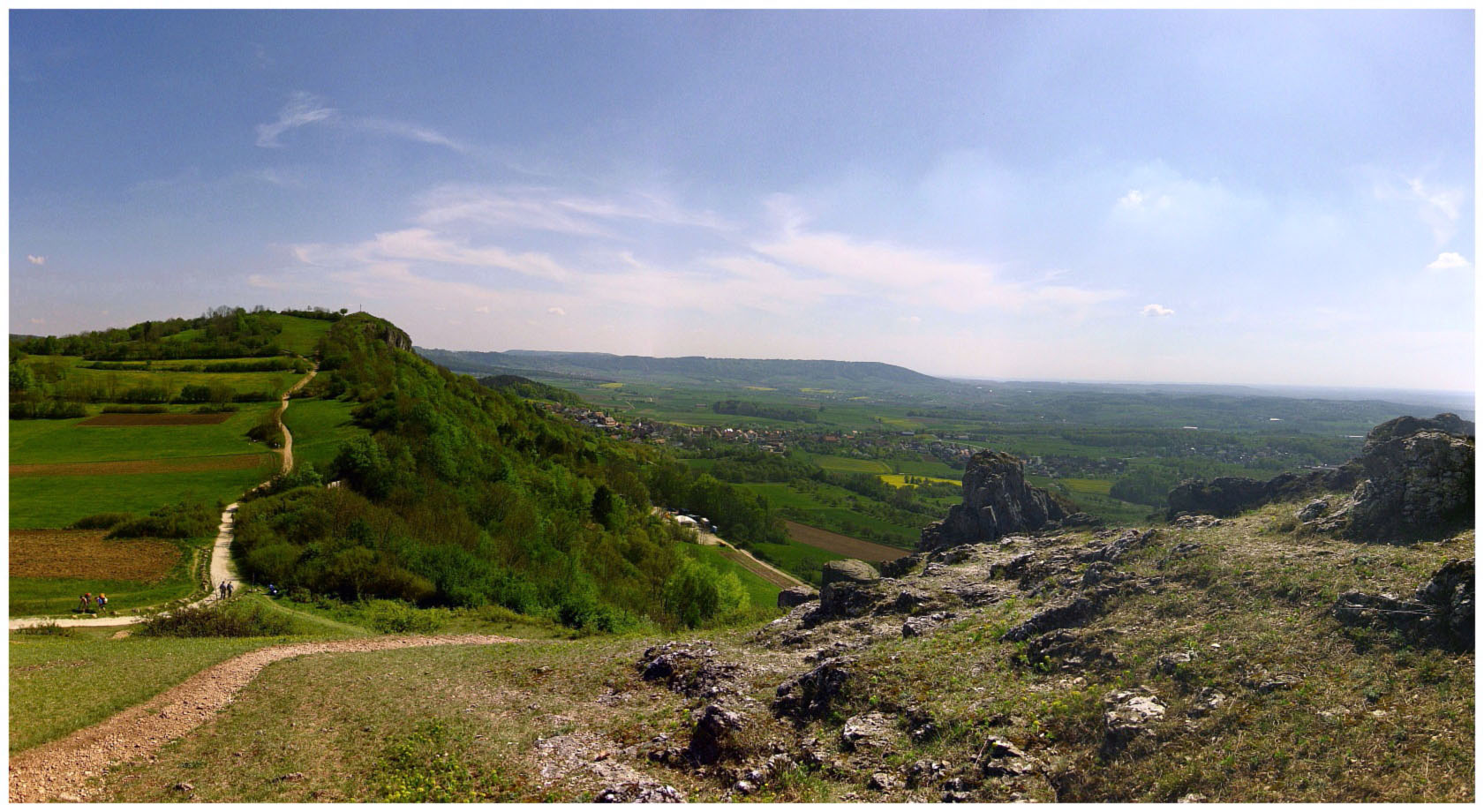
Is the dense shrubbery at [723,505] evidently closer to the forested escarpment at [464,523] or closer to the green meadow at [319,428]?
the forested escarpment at [464,523]

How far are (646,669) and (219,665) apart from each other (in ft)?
50.4

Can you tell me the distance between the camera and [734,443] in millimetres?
184250

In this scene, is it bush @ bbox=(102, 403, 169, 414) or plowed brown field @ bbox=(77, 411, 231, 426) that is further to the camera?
bush @ bbox=(102, 403, 169, 414)

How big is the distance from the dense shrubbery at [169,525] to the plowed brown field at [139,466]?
10.4 meters

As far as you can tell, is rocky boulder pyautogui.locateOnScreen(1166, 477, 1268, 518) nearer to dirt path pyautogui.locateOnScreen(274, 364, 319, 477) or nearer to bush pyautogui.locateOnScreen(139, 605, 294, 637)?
bush pyautogui.locateOnScreen(139, 605, 294, 637)

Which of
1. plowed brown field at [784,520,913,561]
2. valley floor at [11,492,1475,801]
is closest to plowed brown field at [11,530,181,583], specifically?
valley floor at [11,492,1475,801]

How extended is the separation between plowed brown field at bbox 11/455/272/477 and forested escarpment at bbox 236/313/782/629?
30.1 ft

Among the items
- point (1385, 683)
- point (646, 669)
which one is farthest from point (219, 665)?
point (1385, 683)

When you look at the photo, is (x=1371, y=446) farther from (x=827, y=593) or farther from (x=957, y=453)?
(x=957, y=453)

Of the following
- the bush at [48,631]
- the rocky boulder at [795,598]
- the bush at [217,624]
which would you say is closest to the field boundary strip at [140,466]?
the bush at [48,631]

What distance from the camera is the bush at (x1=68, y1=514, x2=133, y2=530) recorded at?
34.6 metres

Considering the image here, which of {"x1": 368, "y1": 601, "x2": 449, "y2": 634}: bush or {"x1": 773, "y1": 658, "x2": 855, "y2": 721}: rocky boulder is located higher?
{"x1": 773, "y1": 658, "x2": 855, "y2": 721}: rocky boulder

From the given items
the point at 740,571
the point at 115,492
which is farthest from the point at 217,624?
the point at 740,571

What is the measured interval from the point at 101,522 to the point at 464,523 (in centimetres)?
2044
